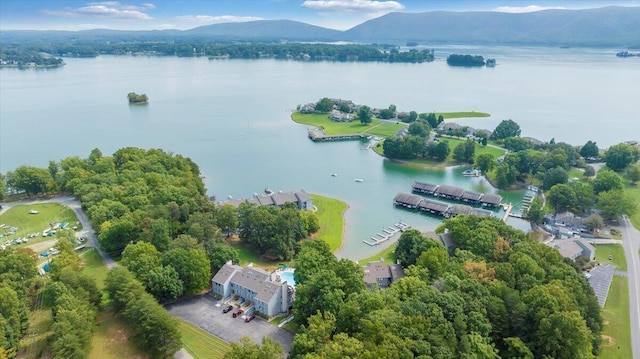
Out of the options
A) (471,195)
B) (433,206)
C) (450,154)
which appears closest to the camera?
(433,206)

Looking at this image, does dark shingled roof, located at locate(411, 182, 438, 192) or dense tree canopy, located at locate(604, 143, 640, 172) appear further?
dense tree canopy, located at locate(604, 143, 640, 172)

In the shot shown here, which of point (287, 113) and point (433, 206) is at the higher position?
point (287, 113)

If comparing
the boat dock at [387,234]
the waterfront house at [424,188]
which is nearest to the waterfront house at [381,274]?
the boat dock at [387,234]

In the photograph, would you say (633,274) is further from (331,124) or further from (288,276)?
(331,124)

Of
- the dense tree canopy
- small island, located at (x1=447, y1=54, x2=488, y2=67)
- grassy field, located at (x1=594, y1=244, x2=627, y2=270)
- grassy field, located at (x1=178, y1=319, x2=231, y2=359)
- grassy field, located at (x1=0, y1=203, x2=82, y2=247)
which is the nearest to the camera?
grassy field, located at (x1=178, y1=319, x2=231, y2=359)

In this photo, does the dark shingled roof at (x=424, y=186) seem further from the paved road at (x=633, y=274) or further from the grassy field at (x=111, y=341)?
the grassy field at (x=111, y=341)

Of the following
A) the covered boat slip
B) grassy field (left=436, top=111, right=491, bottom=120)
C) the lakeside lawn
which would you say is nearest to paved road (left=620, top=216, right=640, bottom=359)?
the covered boat slip

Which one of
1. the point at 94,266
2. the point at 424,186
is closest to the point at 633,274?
the point at 424,186

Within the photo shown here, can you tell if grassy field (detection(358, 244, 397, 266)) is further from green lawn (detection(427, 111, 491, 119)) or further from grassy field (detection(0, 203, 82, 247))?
green lawn (detection(427, 111, 491, 119))
